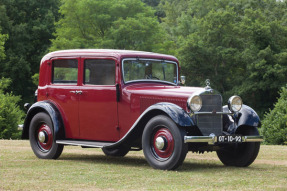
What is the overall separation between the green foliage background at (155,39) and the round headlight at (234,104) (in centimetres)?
3243

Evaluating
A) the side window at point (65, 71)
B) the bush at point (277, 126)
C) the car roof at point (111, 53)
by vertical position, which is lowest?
the bush at point (277, 126)

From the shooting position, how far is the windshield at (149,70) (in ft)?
33.1

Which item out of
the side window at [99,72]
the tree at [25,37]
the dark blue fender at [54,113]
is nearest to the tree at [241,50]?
the tree at [25,37]

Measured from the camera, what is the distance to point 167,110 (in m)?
8.81

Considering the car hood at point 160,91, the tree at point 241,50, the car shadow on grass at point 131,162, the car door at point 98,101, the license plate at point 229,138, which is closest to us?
the license plate at point 229,138

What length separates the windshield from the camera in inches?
398

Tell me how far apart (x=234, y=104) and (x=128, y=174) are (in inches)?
94.4

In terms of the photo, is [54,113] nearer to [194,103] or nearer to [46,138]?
[46,138]

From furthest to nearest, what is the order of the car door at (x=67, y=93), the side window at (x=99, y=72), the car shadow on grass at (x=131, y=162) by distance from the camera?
the car door at (x=67, y=93), the side window at (x=99, y=72), the car shadow on grass at (x=131, y=162)

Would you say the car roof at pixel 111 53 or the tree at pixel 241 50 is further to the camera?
the tree at pixel 241 50

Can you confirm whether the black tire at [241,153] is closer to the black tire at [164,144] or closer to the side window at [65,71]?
the black tire at [164,144]

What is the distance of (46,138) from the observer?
427 inches

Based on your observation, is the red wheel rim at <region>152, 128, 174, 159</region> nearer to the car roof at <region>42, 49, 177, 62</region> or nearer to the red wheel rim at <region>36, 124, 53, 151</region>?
the car roof at <region>42, 49, 177, 62</region>

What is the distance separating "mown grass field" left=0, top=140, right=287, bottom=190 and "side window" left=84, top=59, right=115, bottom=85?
1579 mm
